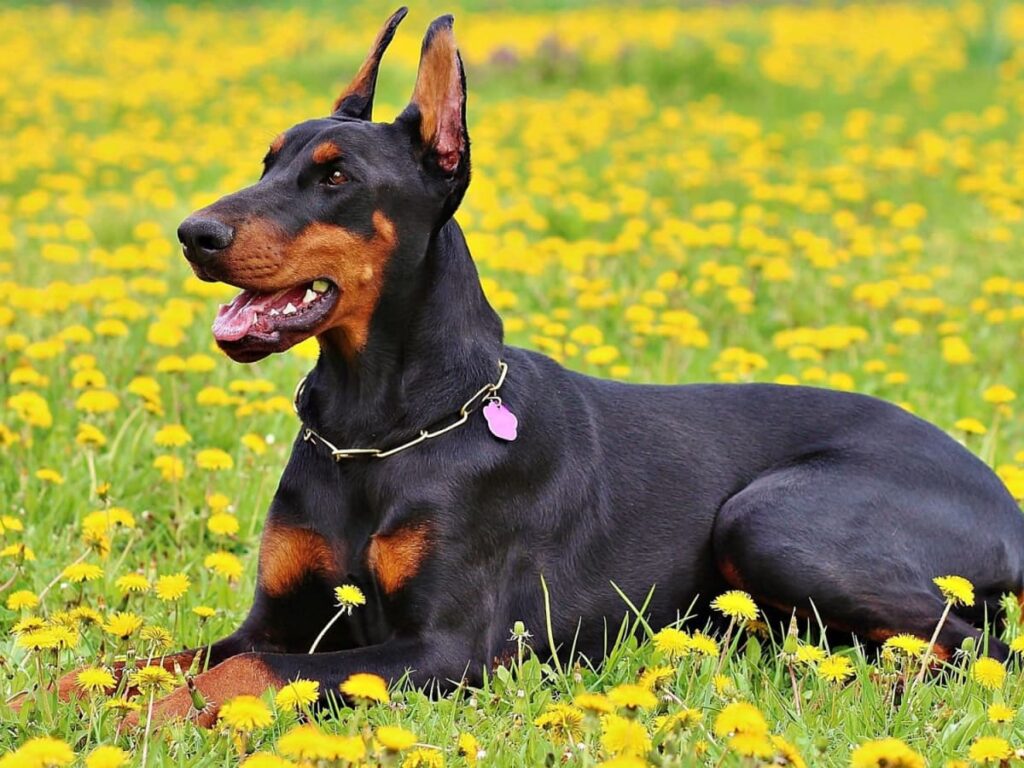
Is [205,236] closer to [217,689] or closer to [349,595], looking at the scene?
[349,595]

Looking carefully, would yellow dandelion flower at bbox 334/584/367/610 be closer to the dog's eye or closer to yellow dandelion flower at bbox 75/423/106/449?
the dog's eye

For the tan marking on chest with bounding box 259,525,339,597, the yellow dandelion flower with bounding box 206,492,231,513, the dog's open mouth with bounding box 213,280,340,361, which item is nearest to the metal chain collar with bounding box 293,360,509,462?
the tan marking on chest with bounding box 259,525,339,597

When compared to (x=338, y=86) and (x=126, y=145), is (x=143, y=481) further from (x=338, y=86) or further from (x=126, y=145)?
(x=338, y=86)

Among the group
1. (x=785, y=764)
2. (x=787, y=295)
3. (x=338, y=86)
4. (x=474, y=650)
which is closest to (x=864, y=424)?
(x=474, y=650)

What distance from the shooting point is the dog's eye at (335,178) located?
347cm

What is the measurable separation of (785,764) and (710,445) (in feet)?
5.34

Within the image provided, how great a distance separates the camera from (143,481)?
4.74 m

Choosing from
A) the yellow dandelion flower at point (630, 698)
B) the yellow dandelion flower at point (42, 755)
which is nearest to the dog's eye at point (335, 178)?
the yellow dandelion flower at point (630, 698)

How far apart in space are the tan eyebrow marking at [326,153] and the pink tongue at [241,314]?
0.33m

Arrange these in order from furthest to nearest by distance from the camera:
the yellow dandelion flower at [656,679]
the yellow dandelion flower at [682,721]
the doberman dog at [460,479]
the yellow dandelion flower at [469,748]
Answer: the doberman dog at [460,479], the yellow dandelion flower at [656,679], the yellow dandelion flower at [469,748], the yellow dandelion flower at [682,721]

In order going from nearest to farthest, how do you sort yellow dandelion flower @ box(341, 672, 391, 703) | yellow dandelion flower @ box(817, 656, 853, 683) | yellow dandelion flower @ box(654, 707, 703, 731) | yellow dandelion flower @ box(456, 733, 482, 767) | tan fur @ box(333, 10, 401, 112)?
yellow dandelion flower @ box(341, 672, 391, 703) < yellow dandelion flower @ box(654, 707, 703, 731) < yellow dandelion flower @ box(456, 733, 482, 767) < yellow dandelion flower @ box(817, 656, 853, 683) < tan fur @ box(333, 10, 401, 112)

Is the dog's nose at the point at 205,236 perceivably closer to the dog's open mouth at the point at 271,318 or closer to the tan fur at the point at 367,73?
the dog's open mouth at the point at 271,318

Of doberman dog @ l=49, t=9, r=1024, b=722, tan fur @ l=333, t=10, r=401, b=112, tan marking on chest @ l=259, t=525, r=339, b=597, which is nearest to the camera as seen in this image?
doberman dog @ l=49, t=9, r=1024, b=722

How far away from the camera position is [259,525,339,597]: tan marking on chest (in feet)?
11.6
